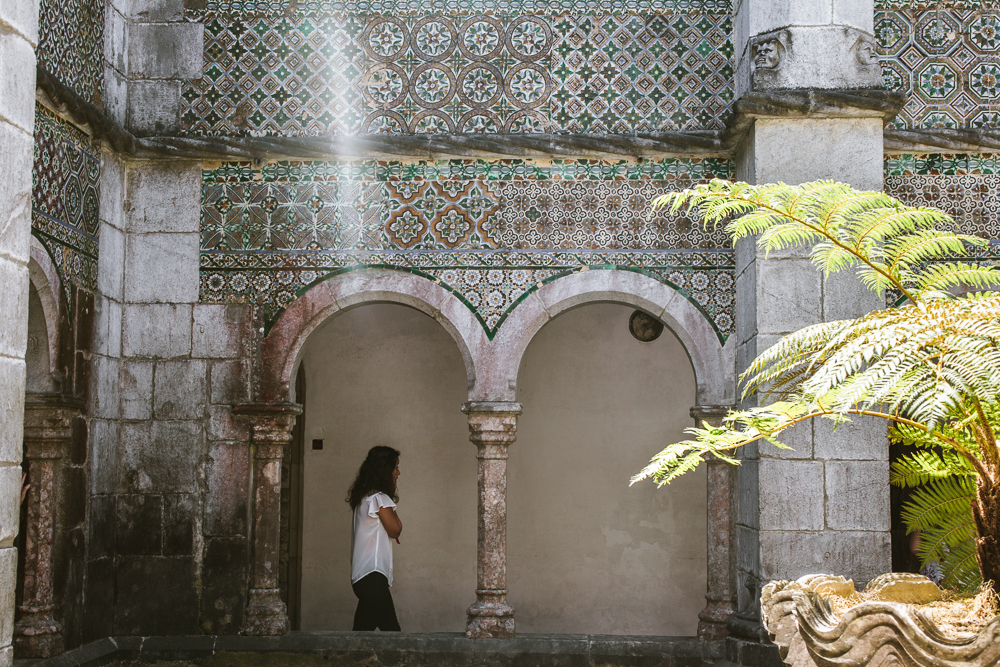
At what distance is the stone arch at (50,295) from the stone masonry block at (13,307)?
218cm

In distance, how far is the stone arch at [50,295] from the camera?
459cm

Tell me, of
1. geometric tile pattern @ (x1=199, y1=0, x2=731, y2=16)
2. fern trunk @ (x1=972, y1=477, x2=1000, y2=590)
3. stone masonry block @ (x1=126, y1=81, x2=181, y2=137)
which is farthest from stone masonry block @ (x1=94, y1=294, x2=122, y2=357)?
fern trunk @ (x1=972, y1=477, x2=1000, y2=590)

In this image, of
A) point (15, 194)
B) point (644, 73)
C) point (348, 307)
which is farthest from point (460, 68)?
point (15, 194)

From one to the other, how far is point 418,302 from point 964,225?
2791 mm

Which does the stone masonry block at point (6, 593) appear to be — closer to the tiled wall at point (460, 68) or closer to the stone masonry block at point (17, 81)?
the stone masonry block at point (17, 81)

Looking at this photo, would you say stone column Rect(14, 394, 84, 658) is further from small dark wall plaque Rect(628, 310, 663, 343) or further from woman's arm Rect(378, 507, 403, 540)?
small dark wall plaque Rect(628, 310, 663, 343)

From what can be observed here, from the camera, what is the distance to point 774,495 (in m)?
4.61

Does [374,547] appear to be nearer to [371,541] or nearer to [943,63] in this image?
[371,541]

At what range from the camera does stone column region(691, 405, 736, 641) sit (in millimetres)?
5121

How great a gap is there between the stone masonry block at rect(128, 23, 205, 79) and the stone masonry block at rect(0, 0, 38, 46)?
295cm

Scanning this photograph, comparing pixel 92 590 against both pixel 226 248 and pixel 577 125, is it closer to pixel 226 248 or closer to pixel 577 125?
pixel 226 248

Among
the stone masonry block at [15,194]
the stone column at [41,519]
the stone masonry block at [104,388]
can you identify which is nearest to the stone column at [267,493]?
the stone masonry block at [104,388]

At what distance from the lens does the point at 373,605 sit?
5621 millimetres

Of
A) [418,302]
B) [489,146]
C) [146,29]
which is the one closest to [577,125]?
[489,146]
